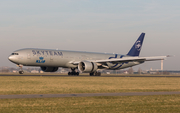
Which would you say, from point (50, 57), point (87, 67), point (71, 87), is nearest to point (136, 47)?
point (87, 67)

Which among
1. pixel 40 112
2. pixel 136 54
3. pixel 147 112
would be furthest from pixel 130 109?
pixel 136 54

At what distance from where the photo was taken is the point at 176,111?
1197 centimetres

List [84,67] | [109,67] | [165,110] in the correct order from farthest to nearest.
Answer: [109,67]
[84,67]
[165,110]

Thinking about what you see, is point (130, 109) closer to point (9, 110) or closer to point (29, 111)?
point (29, 111)

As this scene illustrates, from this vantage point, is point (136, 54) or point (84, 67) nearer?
point (84, 67)

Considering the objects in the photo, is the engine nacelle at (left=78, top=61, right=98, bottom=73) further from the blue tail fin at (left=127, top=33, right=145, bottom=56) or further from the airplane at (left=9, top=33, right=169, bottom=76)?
the blue tail fin at (left=127, top=33, right=145, bottom=56)

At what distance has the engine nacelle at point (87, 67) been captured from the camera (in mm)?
48656

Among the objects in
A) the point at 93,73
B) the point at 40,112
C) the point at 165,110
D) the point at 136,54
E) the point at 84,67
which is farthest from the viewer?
the point at 136,54

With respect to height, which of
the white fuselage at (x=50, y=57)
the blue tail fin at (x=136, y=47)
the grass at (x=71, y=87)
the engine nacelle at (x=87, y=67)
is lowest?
the grass at (x=71, y=87)

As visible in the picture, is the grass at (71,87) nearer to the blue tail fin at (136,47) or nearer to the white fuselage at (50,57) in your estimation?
the white fuselage at (50,57)

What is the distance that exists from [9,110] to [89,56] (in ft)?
142

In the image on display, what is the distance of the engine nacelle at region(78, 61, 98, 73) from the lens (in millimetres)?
48656

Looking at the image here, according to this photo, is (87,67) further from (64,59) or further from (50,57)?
Answer: (50,57)

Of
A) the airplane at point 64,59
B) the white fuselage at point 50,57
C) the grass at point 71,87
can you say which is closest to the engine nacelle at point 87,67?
the airplane at point 64,59
